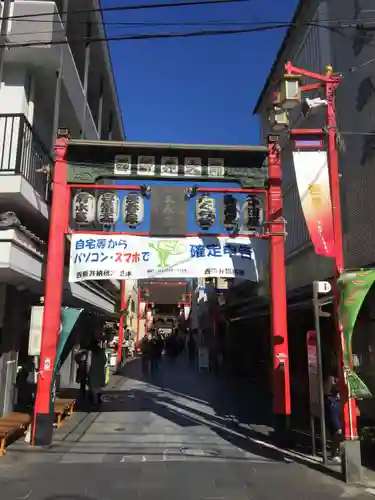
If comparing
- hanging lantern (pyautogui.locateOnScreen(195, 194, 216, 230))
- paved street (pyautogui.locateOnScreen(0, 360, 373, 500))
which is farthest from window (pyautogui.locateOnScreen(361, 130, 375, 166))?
paved street (pyautogui.locateOnScreen(0, 360, 373, 500))

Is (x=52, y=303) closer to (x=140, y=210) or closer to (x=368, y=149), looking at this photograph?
(x=140, y=210)

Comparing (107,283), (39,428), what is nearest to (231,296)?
(107,283)

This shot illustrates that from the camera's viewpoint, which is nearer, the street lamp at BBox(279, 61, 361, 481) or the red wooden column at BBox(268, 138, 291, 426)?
the street lamp at BBox(279, 61, 361, 481)

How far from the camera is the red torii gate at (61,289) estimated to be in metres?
9.13

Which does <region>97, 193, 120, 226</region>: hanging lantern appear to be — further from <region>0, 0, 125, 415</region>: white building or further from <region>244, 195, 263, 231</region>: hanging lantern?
<region>244, 195, 263, 231</region>: hanging lantern

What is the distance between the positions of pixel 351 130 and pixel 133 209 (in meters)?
5.66

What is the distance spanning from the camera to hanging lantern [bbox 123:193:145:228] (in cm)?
1054

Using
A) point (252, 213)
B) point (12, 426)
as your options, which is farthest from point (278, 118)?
point (12, 426)

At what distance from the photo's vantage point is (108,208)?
415 inches

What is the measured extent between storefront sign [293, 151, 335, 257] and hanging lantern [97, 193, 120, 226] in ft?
14.2

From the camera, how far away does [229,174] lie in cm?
1059

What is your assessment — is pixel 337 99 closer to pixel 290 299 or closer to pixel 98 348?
pixel 290 299

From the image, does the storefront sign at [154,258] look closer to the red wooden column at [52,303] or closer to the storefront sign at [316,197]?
the red wooden column at [52,303]

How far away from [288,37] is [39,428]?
46.6 ft
